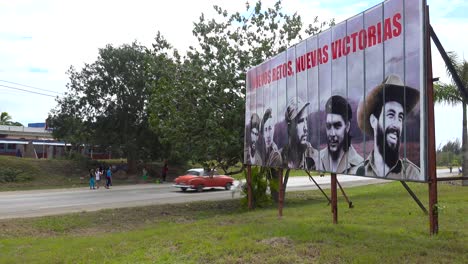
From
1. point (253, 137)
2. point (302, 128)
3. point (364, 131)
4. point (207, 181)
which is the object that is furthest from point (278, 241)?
point (207, 181)

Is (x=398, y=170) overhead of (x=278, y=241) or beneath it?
overhead

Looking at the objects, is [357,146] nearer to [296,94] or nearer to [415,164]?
[415,164]

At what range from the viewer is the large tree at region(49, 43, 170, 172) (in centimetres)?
3772

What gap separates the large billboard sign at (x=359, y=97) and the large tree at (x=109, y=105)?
28334 mm

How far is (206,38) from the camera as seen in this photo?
753 inches

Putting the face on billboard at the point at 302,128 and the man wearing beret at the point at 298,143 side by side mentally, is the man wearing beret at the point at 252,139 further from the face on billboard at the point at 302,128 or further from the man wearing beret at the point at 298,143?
Answer: the face on billboard at the point at 302,128

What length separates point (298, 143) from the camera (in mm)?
9852

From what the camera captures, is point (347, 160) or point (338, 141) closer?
point (347, 160)

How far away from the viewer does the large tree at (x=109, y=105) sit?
37719 millimetres

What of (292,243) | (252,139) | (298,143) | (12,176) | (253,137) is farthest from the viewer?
(12,176)

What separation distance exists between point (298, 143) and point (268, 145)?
6.47ft

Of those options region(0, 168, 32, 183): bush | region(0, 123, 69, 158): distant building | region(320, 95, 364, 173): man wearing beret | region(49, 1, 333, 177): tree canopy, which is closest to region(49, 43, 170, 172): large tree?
region(0, 168, 32, 183): bush

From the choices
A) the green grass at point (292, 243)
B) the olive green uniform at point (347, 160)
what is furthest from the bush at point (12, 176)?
the olive green uniform at point (347, 160)

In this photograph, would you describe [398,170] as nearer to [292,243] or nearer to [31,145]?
[292,243]
